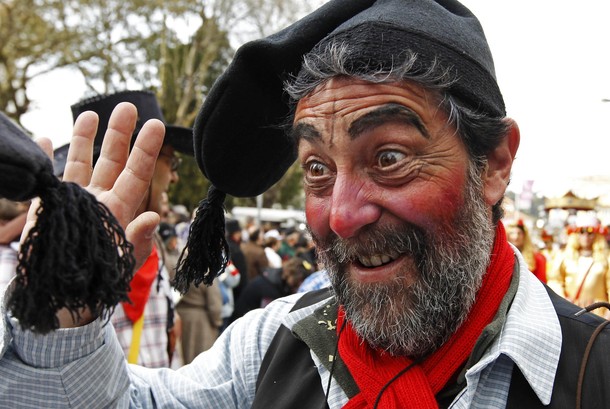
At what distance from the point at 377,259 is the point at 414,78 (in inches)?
18.4

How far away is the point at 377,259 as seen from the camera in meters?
1.62

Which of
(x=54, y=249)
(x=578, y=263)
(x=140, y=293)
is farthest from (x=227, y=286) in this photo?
(x=54, y=249)

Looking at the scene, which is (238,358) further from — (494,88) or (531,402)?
(494,88)

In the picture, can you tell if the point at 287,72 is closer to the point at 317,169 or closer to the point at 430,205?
the point at 317,169

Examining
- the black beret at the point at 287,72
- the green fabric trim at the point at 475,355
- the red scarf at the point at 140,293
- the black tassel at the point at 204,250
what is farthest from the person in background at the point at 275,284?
the green fabric trim at the point at 475,355

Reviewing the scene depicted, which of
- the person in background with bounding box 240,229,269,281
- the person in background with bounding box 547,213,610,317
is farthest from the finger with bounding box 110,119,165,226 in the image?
the person in background with bounding box 240,229,269,281

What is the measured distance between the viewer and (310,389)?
1.73 metres

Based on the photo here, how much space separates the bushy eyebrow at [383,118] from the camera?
5.20 ft

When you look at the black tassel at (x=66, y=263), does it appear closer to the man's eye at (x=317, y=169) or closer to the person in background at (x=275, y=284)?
the man's eye at (x=317, y=169)

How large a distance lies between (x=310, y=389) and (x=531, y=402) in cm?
58

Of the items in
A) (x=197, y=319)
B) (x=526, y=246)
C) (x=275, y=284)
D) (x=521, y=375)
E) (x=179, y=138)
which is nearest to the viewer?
(x=521, y=375)

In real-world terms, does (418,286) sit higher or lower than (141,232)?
lower

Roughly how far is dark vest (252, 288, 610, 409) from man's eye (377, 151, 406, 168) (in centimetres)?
56

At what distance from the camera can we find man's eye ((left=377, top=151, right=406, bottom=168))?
161 centimetres
